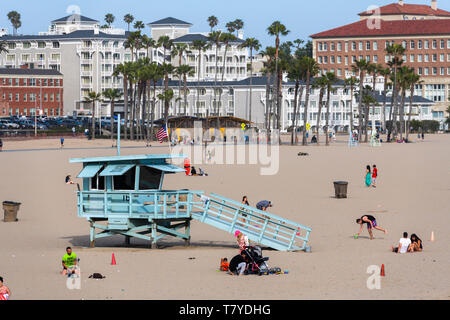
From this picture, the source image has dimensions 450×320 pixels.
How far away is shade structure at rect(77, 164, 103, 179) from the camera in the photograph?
25800 mm

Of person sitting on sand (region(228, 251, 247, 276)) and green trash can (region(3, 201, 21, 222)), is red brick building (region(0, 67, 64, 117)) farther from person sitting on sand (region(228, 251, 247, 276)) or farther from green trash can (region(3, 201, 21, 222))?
person sitting on sand (region(228, 251, 247, 276))

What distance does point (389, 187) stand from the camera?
147 feet

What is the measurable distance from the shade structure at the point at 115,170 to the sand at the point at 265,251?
2.22m

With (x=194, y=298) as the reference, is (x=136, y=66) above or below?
above

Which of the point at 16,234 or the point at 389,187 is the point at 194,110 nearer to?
the point at 389,187

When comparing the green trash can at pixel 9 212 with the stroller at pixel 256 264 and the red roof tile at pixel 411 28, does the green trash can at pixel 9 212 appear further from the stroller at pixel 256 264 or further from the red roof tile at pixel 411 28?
the red roof tile at pixel 411 28

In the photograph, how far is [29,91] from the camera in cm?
15088

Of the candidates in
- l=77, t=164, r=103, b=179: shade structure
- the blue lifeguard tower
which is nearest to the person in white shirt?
the blue lifeguard tower

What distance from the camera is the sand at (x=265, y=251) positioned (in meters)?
19.2

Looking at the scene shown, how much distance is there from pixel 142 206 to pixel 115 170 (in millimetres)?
1341

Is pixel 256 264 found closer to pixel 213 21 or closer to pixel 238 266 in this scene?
pixel 238 266
